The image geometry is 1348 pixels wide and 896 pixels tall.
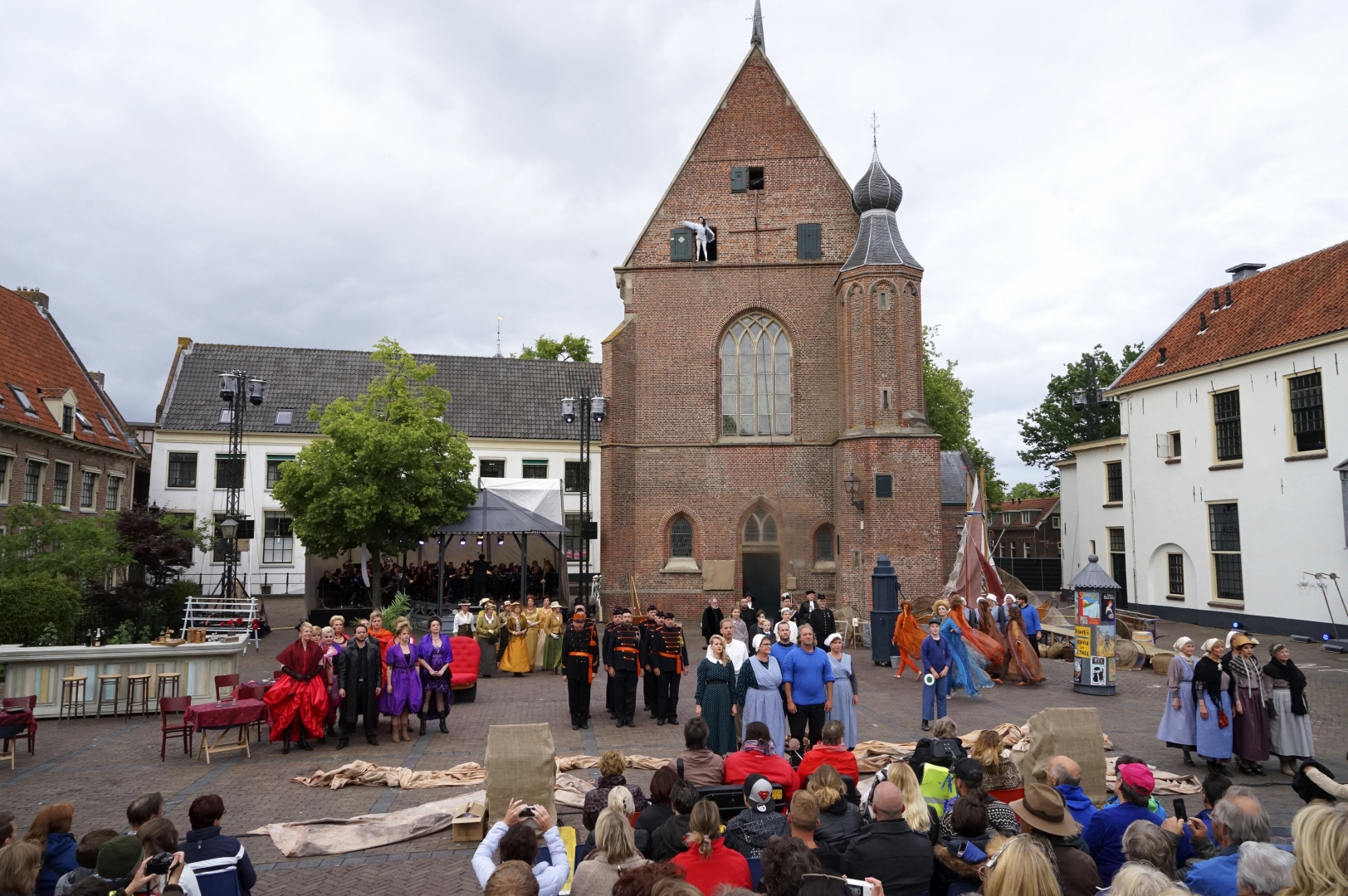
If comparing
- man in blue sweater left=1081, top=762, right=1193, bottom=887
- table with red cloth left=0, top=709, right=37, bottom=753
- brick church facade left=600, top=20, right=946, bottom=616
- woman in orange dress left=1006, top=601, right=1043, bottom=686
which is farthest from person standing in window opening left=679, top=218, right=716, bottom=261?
man in blue sweater left=1081, top=762, right=1193, bottom=887

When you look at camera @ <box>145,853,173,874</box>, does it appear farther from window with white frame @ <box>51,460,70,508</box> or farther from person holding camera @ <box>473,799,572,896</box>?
window with white frame @ <box>51,460,70,508</box>

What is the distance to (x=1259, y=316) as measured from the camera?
23359 mm

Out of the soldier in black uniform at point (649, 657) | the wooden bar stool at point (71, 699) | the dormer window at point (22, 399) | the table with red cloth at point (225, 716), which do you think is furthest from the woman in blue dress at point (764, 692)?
the dormer window at point (22, 399)

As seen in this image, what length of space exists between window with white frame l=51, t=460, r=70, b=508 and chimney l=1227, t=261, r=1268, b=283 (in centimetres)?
3788

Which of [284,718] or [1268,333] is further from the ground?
[1268,333]

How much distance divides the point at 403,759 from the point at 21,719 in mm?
4463

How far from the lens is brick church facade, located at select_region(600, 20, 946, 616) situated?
2464cm

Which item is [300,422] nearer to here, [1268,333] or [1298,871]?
[1268,333]

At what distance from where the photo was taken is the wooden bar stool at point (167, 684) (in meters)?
12.5

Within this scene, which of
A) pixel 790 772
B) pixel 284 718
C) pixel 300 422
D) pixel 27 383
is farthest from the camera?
pixel 300 422

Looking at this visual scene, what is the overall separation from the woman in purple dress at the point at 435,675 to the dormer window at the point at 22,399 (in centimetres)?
2182

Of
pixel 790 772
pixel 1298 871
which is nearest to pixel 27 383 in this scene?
pixel 790 772

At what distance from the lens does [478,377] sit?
38188 millimetres

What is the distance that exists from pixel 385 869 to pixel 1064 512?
30.8 meters
